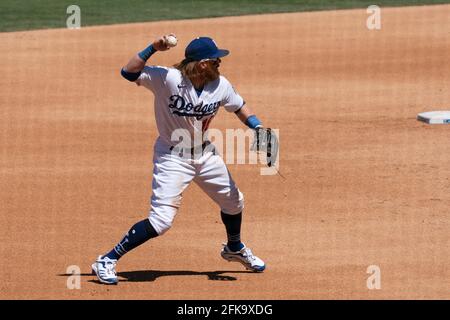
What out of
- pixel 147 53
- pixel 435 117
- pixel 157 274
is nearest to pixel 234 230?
pixel 157 274

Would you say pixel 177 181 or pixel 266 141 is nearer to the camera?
pixel 177 181

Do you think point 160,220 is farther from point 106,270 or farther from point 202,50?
point 202,50

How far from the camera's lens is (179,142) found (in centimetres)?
898

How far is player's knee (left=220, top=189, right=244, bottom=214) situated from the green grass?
16.5 metres

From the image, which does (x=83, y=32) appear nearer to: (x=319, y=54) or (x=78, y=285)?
(x=319, y=54)

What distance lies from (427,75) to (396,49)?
2552 millimetres

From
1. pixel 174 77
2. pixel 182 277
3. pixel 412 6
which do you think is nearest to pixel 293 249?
pixel 182 277

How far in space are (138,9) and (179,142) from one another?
19227 millimetres

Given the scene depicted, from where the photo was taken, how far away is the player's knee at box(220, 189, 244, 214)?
30.1 ft

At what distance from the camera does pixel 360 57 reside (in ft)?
69.8

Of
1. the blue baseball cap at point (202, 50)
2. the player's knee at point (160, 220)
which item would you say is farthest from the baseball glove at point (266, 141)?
the player's knee at point (160, 220)

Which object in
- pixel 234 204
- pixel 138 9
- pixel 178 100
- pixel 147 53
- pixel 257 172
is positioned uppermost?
pixel 138 9

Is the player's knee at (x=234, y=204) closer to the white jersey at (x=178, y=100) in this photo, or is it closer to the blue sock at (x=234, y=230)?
the blue sock at (x=234, y=230)

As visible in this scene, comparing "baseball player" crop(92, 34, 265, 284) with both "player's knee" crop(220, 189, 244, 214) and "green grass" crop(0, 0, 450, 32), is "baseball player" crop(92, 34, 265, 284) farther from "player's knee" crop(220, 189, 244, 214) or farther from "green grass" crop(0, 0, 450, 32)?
"green grass" crop(0, 0, 450, 32)
